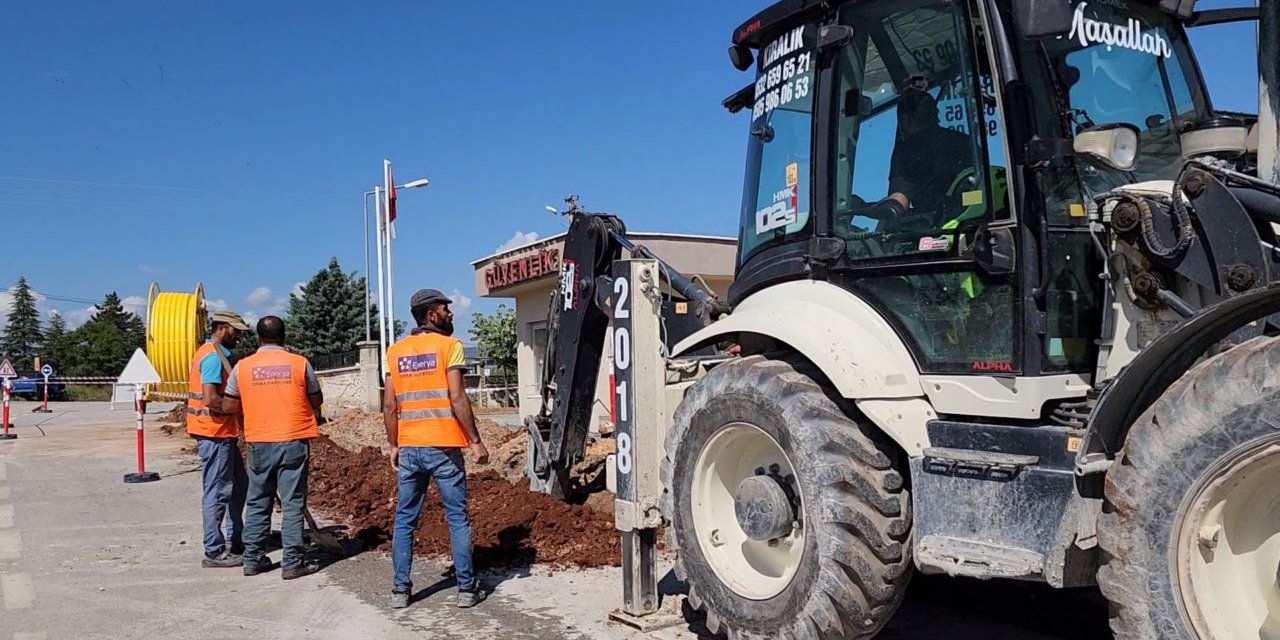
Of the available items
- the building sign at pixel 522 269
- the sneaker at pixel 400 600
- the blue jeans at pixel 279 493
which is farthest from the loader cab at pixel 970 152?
the building sign at pixel 522 269

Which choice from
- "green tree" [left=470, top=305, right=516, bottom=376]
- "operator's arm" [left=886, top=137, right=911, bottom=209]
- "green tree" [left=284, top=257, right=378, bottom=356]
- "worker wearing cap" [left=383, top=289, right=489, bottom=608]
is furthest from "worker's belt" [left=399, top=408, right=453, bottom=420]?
"green tree" [left=284, top=257, right=378, bottom=356]

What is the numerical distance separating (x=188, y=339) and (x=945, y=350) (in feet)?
74.1

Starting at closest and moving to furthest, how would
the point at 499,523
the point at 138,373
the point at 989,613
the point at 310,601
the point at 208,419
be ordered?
the point at 989,613 → the point at 310,601 → the point at 208,419 → the point at 499,523 → the point at 138,373

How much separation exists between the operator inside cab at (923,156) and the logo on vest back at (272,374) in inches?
180

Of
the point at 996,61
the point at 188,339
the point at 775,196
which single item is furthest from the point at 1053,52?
the point at 188,339

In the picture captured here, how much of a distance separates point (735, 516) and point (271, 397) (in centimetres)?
379

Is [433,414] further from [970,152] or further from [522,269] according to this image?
[522,269]

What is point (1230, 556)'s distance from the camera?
315 centimetres

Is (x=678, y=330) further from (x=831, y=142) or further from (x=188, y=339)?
(x=188, y=339)

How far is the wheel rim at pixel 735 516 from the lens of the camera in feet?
15.3

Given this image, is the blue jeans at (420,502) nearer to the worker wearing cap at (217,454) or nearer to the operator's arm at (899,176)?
the worker wearing cap at (217,454)

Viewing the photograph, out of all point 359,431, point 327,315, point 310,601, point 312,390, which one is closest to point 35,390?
point 327,315

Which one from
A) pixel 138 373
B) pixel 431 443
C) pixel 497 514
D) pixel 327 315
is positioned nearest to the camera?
pixel 431 443

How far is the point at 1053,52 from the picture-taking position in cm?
403
